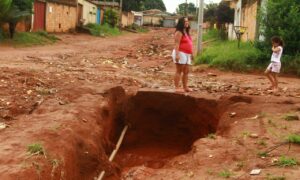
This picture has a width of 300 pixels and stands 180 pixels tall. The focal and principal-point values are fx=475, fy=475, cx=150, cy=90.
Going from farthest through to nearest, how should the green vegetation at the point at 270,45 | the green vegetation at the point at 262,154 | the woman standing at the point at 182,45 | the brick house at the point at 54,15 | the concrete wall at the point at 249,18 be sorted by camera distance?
the brick house at the point at 54,15 → the concrete wall at the point at 249,18 → the green vegetation at the point at 270,45 → the woman standing at the point at 182,45 → the green vegetation at the point at 262,154

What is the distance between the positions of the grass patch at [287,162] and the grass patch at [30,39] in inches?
624

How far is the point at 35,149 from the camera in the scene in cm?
526

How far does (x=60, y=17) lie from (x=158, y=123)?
71.9 ft

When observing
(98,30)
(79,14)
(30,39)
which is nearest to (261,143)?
(30,39)

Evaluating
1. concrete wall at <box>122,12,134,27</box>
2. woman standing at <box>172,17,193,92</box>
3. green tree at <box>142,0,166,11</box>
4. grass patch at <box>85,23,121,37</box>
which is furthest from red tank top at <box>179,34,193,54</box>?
green tree at <box>142,0,166,11</box>

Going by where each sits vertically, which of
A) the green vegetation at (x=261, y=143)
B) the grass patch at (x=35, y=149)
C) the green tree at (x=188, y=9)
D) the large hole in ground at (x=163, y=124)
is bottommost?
the large hole in ground at (x=163, y=124)

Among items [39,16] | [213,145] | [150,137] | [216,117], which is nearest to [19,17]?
[39,16]

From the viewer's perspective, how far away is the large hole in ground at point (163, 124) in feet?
31.0

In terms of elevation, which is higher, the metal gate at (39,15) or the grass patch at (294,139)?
the metal gate at (39,15)

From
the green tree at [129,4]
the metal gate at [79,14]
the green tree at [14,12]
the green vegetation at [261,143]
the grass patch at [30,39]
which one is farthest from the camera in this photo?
the green tree at [129,4]

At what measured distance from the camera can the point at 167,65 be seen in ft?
55.1

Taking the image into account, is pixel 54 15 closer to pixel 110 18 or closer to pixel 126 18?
pixel 110 18

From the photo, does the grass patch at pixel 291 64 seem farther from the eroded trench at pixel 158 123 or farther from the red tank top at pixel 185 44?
the red tank top at pixel 185 44

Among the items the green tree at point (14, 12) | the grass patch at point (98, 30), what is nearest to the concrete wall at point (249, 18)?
the green tree at point (14, 12)
